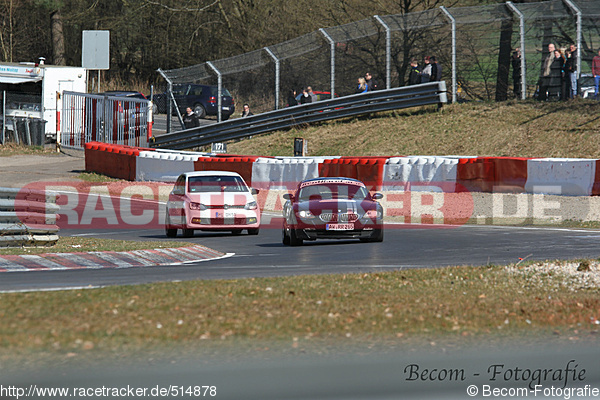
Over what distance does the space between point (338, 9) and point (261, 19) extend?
9.95 metres

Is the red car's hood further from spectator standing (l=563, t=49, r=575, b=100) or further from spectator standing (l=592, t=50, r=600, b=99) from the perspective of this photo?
spectator standing (l=592, t=50, r=600, b=99)

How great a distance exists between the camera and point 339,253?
14766 millimetres

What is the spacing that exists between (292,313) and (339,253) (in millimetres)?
6706

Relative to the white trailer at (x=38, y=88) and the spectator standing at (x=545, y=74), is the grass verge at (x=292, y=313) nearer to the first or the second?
the spectator standing at (x=545, y=74)

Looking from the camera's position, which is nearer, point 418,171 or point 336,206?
point 336,206

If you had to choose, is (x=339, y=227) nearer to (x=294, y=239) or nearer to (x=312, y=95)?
(x=294, y=239)

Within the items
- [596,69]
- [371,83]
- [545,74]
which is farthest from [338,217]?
[371,83]

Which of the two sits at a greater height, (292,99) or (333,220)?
(292,99)

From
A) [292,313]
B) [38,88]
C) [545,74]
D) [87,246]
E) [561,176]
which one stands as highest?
[38,88]

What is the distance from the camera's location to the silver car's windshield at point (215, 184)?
18.3m

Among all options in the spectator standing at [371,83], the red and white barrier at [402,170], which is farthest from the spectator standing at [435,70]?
the red and white barrier at [402,170]

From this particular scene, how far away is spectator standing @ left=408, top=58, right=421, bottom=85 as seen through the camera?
30.5 metres

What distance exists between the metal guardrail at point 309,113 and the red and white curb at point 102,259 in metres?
17.6

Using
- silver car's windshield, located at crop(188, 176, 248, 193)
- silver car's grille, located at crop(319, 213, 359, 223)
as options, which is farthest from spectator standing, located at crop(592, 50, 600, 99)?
silver car's grille, located at crop(319, 213, 359, 223)
